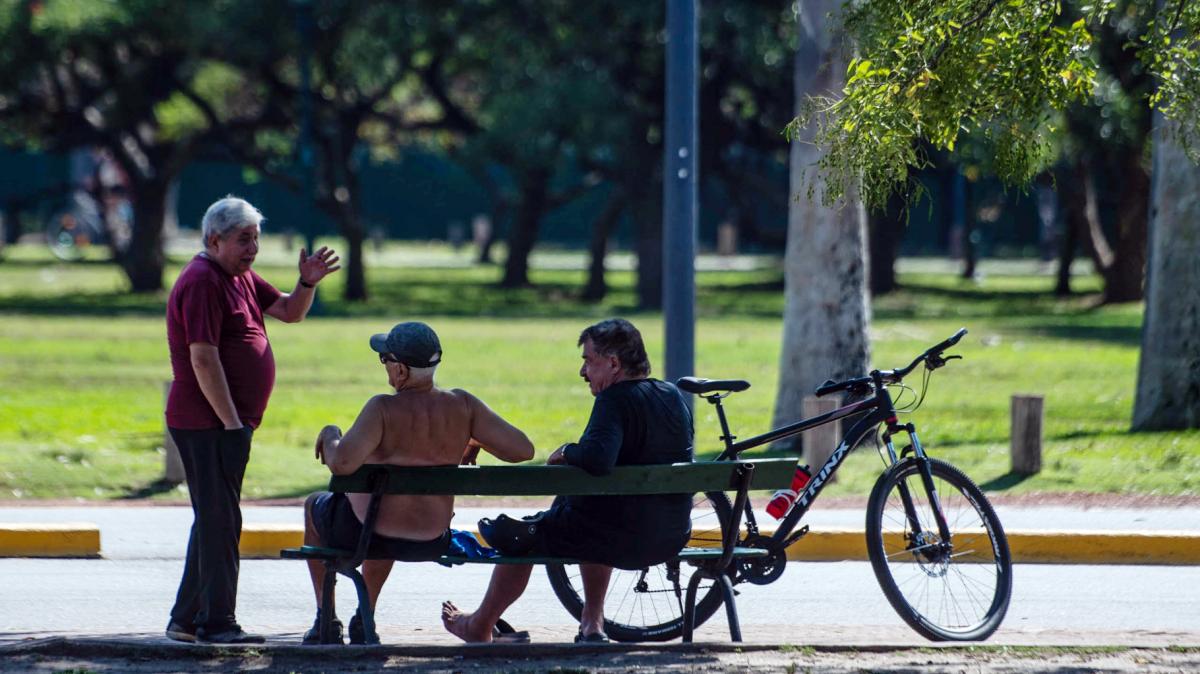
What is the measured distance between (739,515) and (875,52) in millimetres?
2351

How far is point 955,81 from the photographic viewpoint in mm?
7820

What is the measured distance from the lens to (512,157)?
32500mm

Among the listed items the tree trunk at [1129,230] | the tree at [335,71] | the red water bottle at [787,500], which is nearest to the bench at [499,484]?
the red water bottle at [787,500]

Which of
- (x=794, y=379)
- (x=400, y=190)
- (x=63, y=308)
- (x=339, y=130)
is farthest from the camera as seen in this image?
(x=400, y=190)

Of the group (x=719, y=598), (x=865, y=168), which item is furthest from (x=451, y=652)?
(x=865, y=168)

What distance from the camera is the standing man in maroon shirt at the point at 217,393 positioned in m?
6.36

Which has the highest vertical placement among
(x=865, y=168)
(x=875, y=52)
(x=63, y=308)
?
(x=875, y=52)

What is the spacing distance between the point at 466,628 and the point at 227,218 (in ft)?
5.63

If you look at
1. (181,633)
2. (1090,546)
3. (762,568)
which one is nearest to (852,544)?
(1090,546)

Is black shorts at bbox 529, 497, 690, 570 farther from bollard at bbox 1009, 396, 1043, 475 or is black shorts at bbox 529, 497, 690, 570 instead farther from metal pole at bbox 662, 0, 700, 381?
bollard at bbox 1009, 396, 1043, 475

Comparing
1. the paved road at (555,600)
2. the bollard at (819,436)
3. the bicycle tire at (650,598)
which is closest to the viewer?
the bicycle tire at (650,598)

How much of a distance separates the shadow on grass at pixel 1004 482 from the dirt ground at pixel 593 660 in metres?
4.77

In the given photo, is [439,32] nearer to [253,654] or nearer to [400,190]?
[253,654]

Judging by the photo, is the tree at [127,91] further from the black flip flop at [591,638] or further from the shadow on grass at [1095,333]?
the black flip flop at [591,638]
